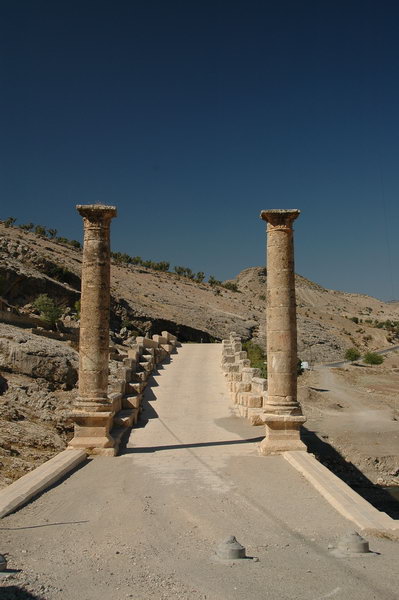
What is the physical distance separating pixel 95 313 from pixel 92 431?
2689 mm

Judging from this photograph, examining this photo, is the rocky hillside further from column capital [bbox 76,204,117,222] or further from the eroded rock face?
column capital [bbox 76,204,117,222]

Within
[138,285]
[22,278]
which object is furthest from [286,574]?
[138,285]

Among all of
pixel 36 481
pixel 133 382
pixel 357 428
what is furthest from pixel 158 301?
pixel 36 481

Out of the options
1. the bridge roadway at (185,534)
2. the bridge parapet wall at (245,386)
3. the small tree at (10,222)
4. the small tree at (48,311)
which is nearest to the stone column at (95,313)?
the bridge roadway at (185,534)

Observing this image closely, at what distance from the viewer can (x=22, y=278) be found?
3838cm

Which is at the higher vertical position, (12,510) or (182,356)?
(182,356)

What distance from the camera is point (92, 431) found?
38.9 ft

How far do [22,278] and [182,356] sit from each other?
1809cm

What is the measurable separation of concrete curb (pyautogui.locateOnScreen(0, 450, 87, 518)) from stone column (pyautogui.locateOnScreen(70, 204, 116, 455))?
1.35 m

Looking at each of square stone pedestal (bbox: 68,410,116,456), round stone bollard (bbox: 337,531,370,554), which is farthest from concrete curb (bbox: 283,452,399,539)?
square stone pedestal (bbox: 68,410,116,456)

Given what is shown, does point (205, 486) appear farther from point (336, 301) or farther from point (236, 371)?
point (336, 301)

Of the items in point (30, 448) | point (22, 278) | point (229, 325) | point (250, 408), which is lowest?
point (30, 448)

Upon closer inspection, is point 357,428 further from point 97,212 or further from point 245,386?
point 97,212

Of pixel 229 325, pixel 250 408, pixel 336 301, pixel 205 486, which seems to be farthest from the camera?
pixel 336 301
